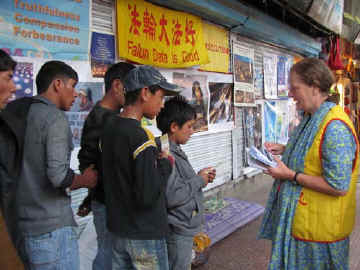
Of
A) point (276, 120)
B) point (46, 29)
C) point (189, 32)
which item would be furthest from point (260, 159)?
point (276, 120)

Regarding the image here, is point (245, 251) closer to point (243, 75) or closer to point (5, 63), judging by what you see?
point (5, 63)

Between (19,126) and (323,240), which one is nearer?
(19,126)

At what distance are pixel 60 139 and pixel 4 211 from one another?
17.0 inches

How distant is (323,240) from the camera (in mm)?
1663

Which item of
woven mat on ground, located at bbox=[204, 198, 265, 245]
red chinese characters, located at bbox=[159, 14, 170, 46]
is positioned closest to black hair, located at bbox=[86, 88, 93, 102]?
red chinese characters, located at bbox=[159, 14, 170, 46]

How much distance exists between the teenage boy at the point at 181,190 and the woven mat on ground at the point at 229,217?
1.70 m

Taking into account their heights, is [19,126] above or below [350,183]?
above

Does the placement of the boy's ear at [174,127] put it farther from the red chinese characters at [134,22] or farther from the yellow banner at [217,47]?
the yellow banner at [217,47]

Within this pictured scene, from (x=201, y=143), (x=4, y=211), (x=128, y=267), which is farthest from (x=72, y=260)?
(x=201, y=143)

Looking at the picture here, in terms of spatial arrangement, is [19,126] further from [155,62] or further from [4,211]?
[155,62]

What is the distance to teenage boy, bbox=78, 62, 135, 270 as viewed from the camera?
1.90 metres

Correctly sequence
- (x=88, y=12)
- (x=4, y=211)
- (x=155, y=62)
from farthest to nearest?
(x=155, y=62)
(x=88, y=12)
(x=4, y=211)

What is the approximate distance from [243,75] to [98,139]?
4.16 meters

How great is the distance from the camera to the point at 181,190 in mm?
1831
